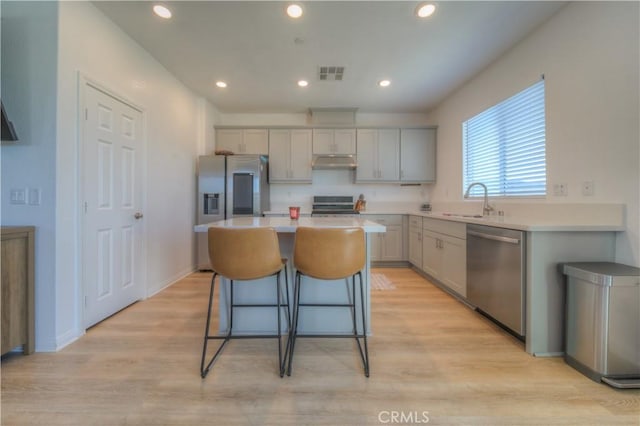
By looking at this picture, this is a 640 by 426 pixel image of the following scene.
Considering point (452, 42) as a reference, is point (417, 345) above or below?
below

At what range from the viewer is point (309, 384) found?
5.12ft

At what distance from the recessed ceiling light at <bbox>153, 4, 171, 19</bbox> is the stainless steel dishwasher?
3.24m

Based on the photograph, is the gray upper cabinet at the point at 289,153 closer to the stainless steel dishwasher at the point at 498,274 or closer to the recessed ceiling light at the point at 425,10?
the recessed ceiling light at the point at 425,10

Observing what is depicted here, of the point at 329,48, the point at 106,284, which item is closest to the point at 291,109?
the point at 329,48

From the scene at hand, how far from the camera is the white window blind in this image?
248 centimetres

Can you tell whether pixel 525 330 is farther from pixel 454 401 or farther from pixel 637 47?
pixel 637 47

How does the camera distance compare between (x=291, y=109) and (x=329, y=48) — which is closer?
(x=329, y=48)

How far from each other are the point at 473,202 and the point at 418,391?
8.79ft

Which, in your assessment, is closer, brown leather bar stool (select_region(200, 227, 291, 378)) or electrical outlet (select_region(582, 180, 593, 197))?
brown leather bar stool (select_region(200, 227, 291, 378))

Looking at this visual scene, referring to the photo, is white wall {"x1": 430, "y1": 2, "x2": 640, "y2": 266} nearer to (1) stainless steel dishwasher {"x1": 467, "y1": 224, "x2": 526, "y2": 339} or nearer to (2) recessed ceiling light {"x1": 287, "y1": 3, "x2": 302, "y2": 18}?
(1) stainless steel dishwasher {"x1": 467, "y1": 224, "x2": 526, "y2": 339}

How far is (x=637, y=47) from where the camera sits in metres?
1.70

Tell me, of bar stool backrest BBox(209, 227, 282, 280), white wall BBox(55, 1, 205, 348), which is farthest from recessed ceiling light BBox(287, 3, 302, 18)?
bar stool backrest BBox(209, 227, 282, 280)

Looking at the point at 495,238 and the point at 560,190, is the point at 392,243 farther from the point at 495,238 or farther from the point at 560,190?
the point at 560,190
